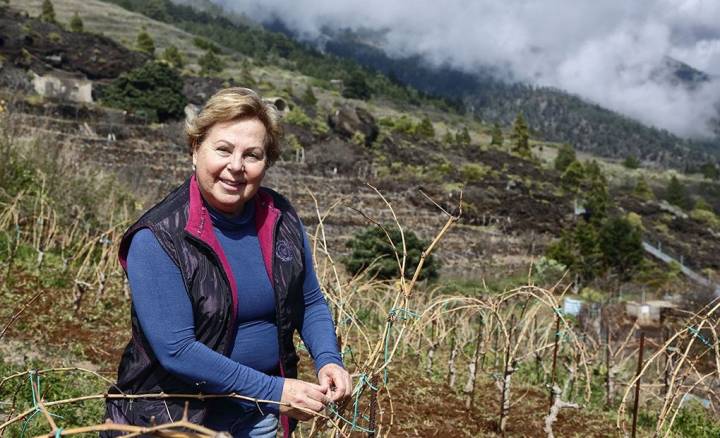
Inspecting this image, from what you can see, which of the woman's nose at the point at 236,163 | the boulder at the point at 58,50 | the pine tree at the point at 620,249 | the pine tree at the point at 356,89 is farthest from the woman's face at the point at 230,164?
the pine tree at the point at 356,89

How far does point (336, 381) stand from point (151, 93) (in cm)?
2724

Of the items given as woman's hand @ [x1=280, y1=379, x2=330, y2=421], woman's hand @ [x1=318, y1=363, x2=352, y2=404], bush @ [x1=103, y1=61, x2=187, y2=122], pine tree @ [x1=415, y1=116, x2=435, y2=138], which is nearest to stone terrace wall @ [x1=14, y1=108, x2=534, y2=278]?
bush @ [x1=103, y1=61, x2=187, y2=122]

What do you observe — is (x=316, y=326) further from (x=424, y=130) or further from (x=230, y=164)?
(x=424, y=130)

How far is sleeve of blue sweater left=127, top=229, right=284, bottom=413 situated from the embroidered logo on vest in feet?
0.87

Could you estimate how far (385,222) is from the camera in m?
15.1

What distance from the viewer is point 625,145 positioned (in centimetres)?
12950

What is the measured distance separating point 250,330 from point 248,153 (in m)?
0.42

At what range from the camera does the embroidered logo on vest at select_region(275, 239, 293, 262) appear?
4.99ft

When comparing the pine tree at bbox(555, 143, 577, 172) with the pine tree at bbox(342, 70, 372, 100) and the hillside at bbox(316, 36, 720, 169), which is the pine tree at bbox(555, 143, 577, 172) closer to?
the pine tree at bbox(342, 70, 372, 100)

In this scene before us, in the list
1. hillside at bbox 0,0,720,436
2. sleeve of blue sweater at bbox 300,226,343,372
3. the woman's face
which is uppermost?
the woman's face

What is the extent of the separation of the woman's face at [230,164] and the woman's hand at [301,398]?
441 millimetres

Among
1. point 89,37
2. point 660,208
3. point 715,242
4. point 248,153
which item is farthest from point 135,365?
point 89,37

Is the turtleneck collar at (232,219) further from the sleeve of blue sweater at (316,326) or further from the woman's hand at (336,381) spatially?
the woman's hand at (336,381)

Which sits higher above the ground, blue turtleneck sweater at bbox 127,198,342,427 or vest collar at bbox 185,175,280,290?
vest collar at bbox 185,175,280,290
